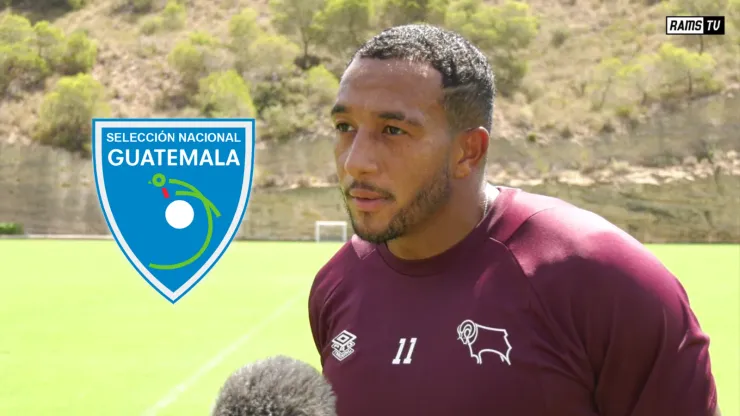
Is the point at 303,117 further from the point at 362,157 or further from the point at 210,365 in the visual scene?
the point at 362,157

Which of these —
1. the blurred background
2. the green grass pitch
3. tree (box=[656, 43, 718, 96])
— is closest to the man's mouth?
the green grass pitch

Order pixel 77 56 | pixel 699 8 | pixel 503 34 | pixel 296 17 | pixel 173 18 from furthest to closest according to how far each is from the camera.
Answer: pixel 173 18 < pixel 296 17 < pixel 699 8 < pixel 503 34 < pixel 77 56

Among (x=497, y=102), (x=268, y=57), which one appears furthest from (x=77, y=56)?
(x=497, y=102)

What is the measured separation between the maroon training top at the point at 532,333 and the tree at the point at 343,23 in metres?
54.3

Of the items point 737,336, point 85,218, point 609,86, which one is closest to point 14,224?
point 85,218

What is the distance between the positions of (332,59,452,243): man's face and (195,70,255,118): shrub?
42978 mm

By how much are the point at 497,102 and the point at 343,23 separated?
12.2m

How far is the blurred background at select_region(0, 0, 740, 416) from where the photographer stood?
18.7 m

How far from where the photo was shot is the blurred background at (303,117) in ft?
61.3

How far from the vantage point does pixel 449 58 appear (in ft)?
6.44

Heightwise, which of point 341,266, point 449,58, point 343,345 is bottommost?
point 343,345

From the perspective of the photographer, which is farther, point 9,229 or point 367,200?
point 9,229

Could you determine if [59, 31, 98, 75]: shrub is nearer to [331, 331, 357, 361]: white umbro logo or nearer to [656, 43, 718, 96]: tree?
[656, 43, 718, 96]: tree

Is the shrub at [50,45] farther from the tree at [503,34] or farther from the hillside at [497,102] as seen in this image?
the tree at [503,34]
